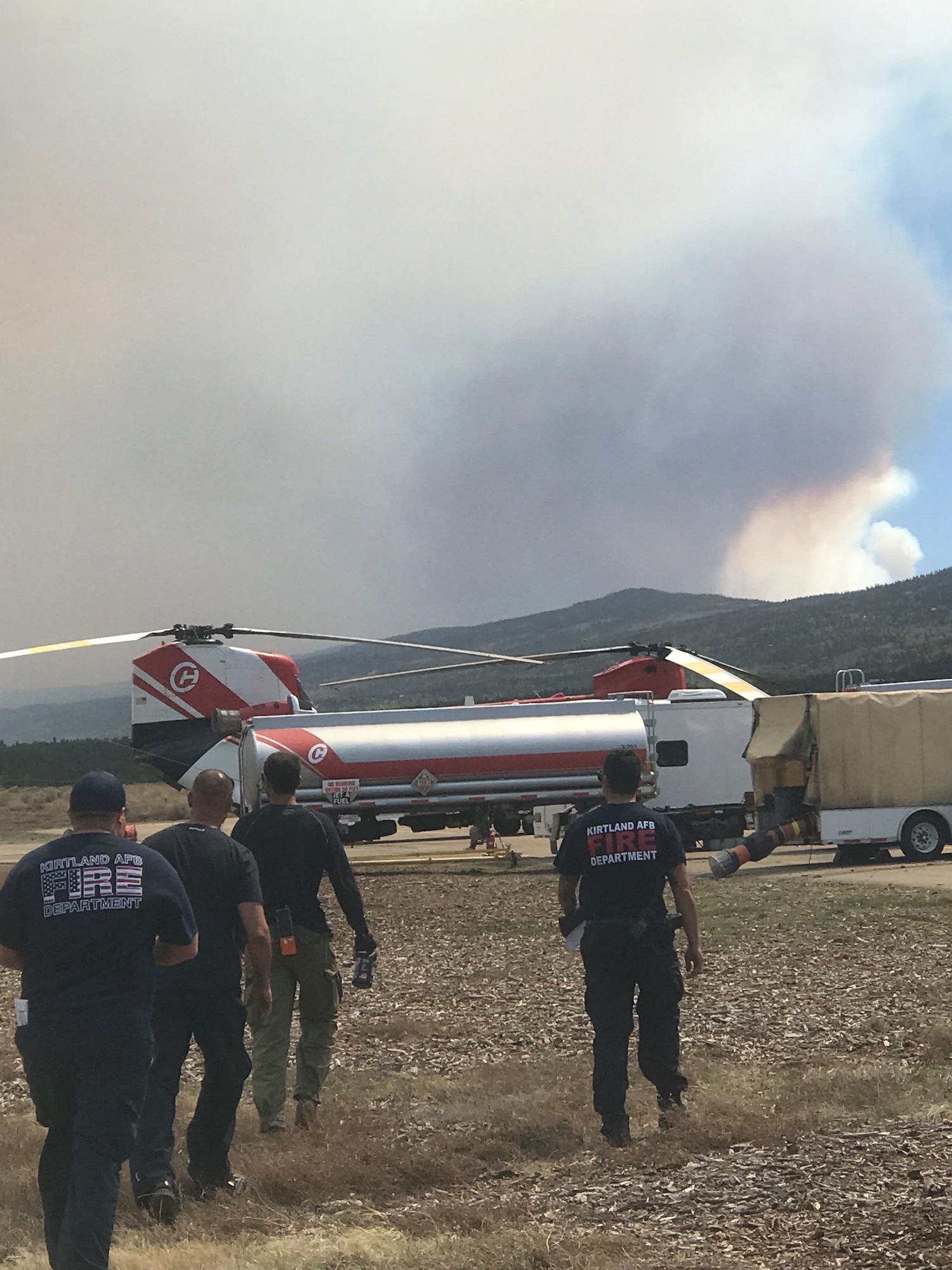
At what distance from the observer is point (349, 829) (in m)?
28.1

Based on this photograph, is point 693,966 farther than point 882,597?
No

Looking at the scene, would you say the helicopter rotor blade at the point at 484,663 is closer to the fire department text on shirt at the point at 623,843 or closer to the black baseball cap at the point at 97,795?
the fire department text on shirt at the point at 623,843

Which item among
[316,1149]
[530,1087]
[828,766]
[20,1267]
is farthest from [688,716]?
[20,1267]

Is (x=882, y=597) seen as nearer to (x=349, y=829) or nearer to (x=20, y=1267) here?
(x=349, y=829)

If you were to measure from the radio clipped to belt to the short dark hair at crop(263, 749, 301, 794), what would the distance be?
673 millimetres

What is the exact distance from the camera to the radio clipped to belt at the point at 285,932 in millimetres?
7895

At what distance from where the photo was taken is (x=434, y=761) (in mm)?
27531

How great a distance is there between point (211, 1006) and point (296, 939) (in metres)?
1.22

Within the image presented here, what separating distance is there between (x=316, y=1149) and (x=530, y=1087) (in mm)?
1933

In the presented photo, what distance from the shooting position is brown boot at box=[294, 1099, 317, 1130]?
798cm

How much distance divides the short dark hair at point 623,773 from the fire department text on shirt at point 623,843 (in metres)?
0.20

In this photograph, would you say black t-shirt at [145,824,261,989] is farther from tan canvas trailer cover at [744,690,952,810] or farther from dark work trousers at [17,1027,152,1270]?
tan canvas trailer cover at [744,690,952,810]

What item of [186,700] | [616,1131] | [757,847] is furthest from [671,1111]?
[186,700]

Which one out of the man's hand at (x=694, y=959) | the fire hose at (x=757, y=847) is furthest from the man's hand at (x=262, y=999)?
the fire hose at (x=757, y=847)
